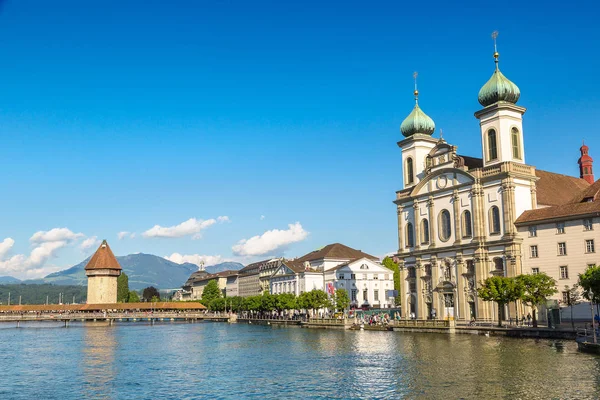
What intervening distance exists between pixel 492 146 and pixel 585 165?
26265 mm

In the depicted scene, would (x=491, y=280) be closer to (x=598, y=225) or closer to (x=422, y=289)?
(x=598, y=225)

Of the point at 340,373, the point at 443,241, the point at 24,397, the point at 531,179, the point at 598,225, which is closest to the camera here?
the point at 24,397

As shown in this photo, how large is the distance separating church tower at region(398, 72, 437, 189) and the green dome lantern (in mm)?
13178

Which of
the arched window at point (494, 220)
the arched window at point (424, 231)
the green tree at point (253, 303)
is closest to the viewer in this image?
the arched window at point (494, 220)

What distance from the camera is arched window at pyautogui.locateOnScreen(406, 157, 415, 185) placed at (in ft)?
272

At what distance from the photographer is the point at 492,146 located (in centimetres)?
7000

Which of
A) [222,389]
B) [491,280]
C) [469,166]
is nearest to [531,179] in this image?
[469,166]

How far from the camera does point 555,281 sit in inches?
2383

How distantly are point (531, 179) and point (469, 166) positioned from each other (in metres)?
8.48

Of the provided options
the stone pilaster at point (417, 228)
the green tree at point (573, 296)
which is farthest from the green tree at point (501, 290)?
the stone pilaster at point (417, 228)

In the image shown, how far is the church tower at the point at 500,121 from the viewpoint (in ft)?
227

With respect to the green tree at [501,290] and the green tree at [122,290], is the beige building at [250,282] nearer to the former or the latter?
the green tree at [122,290]

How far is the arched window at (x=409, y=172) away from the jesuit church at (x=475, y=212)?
216cm

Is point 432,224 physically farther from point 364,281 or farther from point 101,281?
point 101,281
